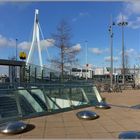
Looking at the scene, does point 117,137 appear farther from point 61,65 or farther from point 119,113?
point 61,65

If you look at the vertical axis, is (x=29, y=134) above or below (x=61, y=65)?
below

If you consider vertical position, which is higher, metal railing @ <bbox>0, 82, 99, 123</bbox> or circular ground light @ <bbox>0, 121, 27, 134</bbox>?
metal railing @ <bbox>0, 82, 99, 123</bbox>

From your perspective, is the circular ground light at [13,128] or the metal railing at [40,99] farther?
the metal railing at [40,99]

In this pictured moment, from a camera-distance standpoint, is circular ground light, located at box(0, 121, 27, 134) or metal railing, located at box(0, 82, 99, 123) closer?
circular ground light, located at box(0, 121, 27, 134)

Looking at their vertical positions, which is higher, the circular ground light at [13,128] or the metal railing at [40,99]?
the metal railing at [40,99]

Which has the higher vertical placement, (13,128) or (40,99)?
(40,99)

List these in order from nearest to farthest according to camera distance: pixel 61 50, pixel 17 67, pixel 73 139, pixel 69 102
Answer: pixel 73 139
pixel 69 102
pixel 17 67
pixel 61 50

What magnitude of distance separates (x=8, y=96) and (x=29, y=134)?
2.80m

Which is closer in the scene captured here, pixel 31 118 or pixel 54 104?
pixel 31 118

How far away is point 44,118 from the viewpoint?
33.2 ft

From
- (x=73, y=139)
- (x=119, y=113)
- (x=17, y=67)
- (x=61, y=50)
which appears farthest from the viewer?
(x=61, y=50)

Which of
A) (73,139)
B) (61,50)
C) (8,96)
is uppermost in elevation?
(61,50)

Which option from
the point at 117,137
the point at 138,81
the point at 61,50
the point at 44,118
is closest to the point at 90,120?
the point at 44,118

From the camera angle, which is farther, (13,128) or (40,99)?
(40,99)
